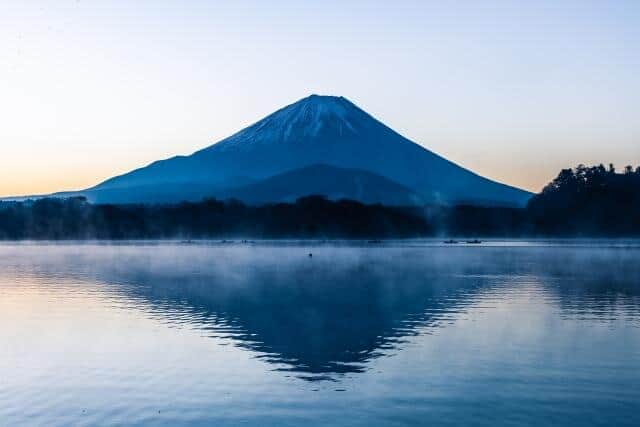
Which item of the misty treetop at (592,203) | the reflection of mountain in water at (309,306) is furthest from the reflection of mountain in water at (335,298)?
the misty treetop at (592,203)

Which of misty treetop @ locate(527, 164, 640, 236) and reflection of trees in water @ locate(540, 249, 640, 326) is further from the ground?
misty treetop @ locate(527, 164, 640, 236)

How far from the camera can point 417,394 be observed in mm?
21469

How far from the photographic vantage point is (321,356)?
27.2 metres

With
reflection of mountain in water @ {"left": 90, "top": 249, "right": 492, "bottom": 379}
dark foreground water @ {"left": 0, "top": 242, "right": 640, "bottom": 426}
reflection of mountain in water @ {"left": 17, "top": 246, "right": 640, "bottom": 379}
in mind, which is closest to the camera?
dark foreground water @ {"left": 0, "top": 242, "right": 640, "bottom": 426}

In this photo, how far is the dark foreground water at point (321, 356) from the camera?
1984 centimetres

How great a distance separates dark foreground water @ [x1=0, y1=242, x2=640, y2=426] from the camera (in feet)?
65.1

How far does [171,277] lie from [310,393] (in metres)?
46.5

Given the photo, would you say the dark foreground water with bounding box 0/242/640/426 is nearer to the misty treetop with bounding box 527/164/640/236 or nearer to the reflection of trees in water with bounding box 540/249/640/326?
the reflection of trees in water with bounding box 540/249/640/326

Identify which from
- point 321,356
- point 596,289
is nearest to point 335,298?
point 596,289

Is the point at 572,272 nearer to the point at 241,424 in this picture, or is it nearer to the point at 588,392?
the point at 588,392

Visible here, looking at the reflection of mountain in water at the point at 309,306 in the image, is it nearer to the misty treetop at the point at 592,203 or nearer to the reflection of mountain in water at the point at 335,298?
the reflection of mountain in water at the point at 335,298

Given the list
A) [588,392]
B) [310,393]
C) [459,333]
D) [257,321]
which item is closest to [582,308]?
[459,333]

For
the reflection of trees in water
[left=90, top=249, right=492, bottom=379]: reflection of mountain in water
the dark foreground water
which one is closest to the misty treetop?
the reflection of trees in water

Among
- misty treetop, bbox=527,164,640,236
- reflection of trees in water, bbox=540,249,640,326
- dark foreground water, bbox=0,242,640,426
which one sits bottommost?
dark foreground water, bbox=0,242,640,426
